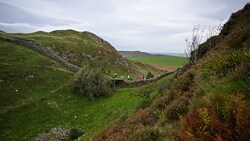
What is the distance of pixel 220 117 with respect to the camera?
17.1 feet

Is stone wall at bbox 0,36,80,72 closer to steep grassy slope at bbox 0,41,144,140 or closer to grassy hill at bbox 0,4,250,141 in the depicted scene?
grassy hill at bbox 0,4,250,141

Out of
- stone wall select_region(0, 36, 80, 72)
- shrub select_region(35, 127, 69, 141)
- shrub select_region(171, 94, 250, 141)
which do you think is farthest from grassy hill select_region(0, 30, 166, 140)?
shrub select_region(171, 94, 250, 141)

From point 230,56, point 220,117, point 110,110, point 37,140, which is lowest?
point 37,140

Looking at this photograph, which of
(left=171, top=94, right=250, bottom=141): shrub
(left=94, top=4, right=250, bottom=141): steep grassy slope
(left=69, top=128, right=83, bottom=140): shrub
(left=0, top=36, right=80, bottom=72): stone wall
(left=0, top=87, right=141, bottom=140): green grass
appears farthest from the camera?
(left=0, top=36, right=80, bottom=72): stone wall

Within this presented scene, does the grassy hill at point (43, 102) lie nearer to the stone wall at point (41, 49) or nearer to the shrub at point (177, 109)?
the stone wall at point (41, 49)

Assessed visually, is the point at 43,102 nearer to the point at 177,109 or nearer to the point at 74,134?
the point at 74,134

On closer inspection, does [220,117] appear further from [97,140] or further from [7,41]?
[7,41]

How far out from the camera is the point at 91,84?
36.1 m

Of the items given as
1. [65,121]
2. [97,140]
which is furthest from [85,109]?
[97,140]

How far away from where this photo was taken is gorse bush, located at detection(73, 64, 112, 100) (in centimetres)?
3578

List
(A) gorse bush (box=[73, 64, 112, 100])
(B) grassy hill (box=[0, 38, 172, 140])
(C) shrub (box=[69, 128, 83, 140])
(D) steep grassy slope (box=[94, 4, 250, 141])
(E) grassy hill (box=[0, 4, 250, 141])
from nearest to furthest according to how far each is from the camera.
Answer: (D) steep grassy slope (box=[94, 4, 250, 141]) → (E) grassy hill (box=[0, 4, 250, 141]) → (C) shrub (box=[69, 128, 83, 140]) → (B) grassy hill (box=[0, 38, 172, 140]) → (A) gorse bush (box=[73, 64, 112, 100])

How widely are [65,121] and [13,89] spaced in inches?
414

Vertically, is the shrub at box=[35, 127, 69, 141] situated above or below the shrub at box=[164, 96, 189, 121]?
below

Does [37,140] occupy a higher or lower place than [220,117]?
lower
